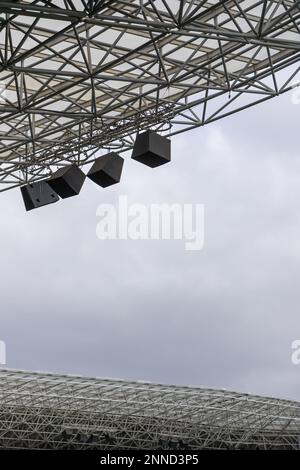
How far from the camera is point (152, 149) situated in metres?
16.9

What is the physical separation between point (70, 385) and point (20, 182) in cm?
1762

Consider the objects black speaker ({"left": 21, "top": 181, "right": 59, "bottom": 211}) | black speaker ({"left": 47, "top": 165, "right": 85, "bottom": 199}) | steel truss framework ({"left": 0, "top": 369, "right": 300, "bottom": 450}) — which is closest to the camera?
black speaker ({"left": 47, "top": 165, "right": 85, "bottom": 199})

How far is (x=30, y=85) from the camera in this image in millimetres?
20781

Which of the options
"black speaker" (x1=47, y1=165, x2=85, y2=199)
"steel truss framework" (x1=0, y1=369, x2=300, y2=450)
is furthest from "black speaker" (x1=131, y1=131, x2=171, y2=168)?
"steel truss framework" (x1=0, y1=369, x2=300, y2=450)

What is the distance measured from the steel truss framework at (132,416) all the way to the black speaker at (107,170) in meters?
19.8

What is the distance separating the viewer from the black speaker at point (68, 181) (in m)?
18.8

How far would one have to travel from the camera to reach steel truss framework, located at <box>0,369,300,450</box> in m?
39.1

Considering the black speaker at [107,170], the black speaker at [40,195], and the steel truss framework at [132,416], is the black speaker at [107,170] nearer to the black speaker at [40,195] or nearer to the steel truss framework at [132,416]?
the black speaker at [40,195]

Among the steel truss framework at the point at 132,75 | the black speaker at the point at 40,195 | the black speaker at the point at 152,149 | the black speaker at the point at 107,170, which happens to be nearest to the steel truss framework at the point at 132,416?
the black speaker at the point at 40,195

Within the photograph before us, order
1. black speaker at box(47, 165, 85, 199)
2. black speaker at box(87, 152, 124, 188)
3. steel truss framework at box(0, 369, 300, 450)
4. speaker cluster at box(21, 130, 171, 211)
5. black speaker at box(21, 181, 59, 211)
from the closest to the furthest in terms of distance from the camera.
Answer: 1. speaker cluster at box(21, 130, 171, 211)
2. black speaker at box(87, 152, 124, 188)
3. black speaker at box(47, 165, 85, 199)
4. black speaker at box(21, 181, 59, 211)
5. steel truss framework at box(0, 369, 300, 450)

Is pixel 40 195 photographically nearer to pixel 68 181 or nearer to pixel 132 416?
pixel 68 181

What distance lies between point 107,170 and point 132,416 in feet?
95.0

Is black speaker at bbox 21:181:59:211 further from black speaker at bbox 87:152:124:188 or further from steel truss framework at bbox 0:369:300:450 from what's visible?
steel truss framework at bbox 0:369:300:450
